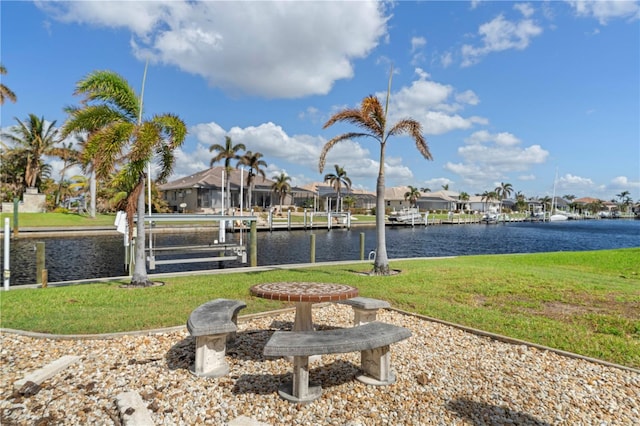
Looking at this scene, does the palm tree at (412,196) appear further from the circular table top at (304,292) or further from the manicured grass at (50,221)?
the circular table top at (304,292)

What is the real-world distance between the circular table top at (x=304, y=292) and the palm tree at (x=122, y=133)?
19.1 feet

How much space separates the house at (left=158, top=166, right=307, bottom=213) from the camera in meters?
50.2

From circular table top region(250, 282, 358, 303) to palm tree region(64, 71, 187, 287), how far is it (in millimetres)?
5816

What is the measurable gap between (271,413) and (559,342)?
174 inches

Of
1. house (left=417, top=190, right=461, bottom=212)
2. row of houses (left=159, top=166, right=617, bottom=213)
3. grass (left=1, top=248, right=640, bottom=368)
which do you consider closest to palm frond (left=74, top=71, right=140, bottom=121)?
grass (left=1, top=248, right=640, bottom=368)

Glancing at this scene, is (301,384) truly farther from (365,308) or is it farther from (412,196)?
(412,196)

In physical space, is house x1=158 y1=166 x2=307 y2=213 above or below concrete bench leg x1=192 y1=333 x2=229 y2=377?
above

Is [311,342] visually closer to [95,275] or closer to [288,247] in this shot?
[95,275]

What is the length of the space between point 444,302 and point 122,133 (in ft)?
27.3

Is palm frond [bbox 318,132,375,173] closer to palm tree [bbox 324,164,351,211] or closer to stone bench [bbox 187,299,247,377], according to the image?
stone bench [bbox 187,299,247,377]

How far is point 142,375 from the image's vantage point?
452cm

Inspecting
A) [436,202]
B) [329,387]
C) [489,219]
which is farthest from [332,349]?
[436,202]

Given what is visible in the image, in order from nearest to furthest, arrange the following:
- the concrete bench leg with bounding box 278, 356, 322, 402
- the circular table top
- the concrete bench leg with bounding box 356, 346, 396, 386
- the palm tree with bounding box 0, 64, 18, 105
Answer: the concrete bench leg with bounding box 278, 356, 322, 402 < the concrete bench leg with bounding box 356, 346, 396, 386 < the circular table top < the palm tree with bounding box 0, 64, 18, 105

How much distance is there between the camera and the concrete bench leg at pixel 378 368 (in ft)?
14.5
